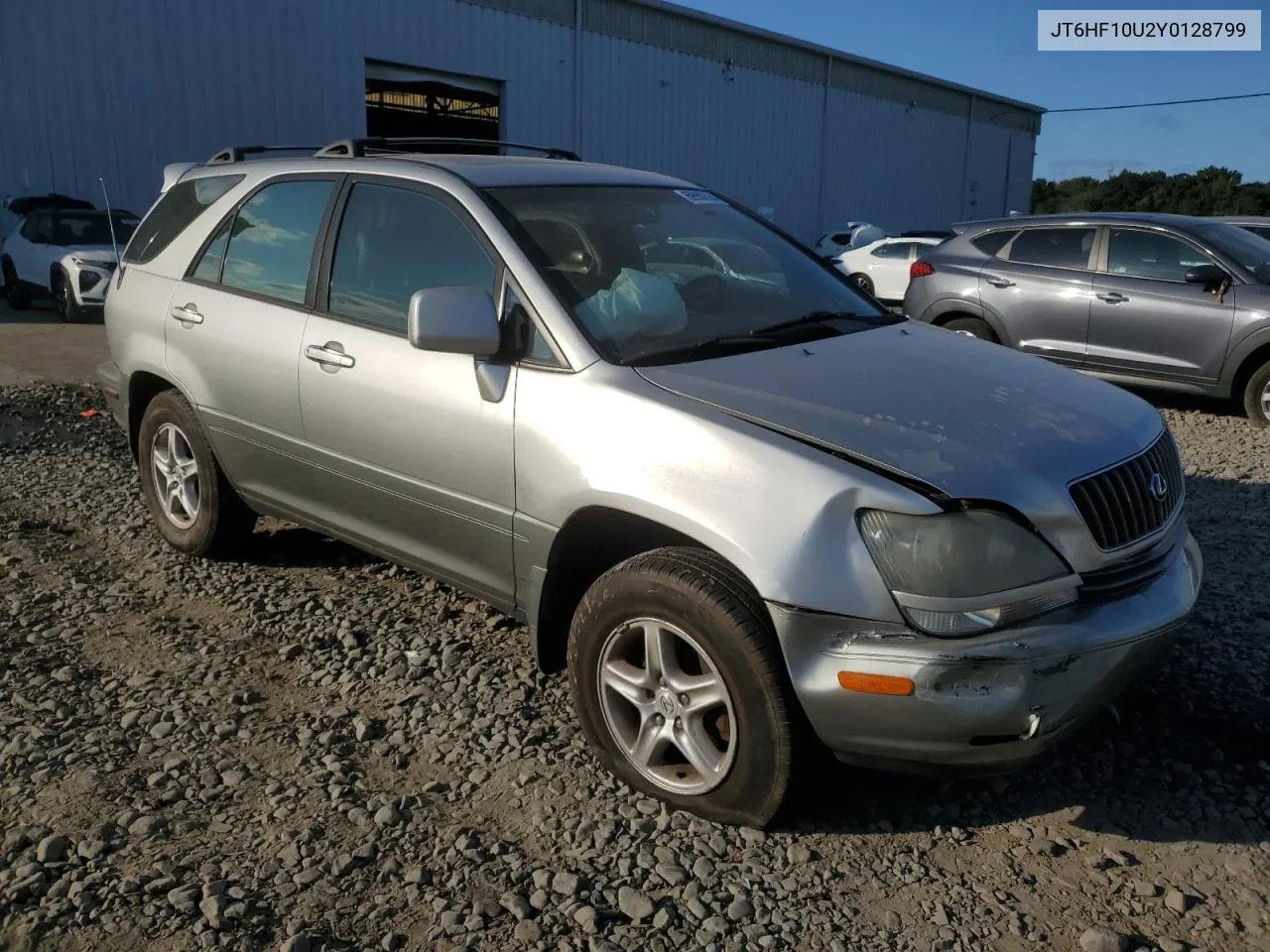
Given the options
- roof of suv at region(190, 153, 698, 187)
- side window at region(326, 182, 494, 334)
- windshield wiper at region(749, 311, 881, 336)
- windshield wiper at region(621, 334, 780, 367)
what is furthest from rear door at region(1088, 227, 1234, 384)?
side window at region(326, 182, 494, 334)

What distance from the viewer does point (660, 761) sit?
9.67ft

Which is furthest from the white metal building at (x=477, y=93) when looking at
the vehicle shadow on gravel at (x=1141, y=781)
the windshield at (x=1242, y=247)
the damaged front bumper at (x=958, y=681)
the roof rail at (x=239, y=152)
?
the damaged front bumper at (x=958, y=681)

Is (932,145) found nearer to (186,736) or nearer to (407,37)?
(407,37)

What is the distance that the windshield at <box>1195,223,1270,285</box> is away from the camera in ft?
25.9

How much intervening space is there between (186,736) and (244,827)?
0.61 m

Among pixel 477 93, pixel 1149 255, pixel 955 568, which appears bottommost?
pixel 955 568

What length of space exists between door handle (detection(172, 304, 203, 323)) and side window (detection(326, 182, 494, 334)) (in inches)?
35.9

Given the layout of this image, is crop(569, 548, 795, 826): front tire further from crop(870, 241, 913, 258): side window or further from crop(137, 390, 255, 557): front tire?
crop(870, 241, 913, 258): side window

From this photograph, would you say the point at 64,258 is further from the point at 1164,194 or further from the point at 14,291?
the point at 1164,194

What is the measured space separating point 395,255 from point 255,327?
0.79m

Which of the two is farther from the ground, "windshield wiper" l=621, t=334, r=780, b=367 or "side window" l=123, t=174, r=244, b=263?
"side window" l=123, t=174, r=244, b=263

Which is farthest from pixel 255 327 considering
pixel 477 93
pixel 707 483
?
pixel 477 93

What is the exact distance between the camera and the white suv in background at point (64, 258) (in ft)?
43.9

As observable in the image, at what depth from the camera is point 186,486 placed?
4.80 meters
